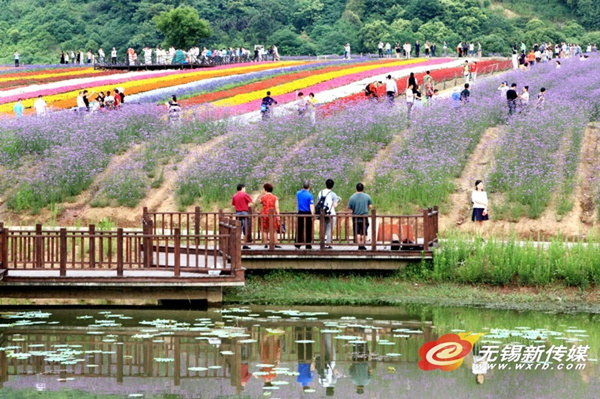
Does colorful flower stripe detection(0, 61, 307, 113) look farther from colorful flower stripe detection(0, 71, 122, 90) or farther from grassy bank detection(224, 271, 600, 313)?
grassy bank detection(224, 271, 600, 313)

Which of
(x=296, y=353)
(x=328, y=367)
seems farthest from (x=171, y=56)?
(x=328, y=367)

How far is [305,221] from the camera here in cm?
2319

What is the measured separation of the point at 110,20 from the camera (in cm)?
8812

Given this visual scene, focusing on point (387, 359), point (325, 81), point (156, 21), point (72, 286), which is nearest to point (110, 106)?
point (325, 81)

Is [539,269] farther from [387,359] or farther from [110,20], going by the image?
[110,20]

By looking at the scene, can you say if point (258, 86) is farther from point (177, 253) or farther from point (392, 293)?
point (177, 253)

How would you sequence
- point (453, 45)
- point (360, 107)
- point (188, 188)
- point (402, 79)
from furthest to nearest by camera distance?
point (453, 45)
point (402, 79)
point (360, 107)
point (188, 188)

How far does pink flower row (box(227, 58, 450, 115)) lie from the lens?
1596 inches

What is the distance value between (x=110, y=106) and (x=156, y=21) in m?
41.4

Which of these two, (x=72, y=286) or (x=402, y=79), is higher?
(x=402, y=79)

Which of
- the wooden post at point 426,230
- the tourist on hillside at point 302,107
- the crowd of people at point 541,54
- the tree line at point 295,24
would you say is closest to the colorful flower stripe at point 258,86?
the tourist on hillside at point 302,107

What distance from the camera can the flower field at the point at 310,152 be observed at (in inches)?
1201

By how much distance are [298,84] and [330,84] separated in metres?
1.42

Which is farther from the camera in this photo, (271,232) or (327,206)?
(327,206)
